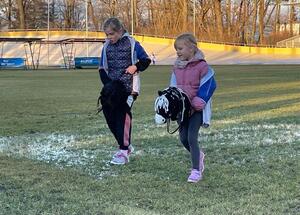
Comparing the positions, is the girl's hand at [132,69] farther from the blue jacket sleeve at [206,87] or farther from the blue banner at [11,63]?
the blue banner at [11,63]

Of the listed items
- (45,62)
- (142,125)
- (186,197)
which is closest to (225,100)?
(142,125)

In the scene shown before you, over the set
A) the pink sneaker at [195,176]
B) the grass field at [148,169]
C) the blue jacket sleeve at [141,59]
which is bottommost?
the grass field at [148,169]

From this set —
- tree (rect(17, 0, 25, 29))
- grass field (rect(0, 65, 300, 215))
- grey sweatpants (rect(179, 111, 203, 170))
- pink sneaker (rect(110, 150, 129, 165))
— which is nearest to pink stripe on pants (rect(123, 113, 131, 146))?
pink sneaker (rect(110, 150, 129, 165))

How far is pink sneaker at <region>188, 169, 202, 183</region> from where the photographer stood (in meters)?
5.82

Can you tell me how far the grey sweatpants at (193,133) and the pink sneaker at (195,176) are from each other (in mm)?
68

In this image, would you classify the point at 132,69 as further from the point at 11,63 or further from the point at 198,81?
the point at 11,63

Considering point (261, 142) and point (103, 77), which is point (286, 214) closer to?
point (103, 77)

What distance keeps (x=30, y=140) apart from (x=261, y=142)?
3.67m

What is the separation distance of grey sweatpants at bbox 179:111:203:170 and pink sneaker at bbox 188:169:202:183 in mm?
68

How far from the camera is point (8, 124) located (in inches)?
440

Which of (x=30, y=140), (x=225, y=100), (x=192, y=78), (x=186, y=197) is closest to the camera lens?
(x=186, y=197)

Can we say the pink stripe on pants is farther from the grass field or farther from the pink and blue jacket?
the pink and blue jacket

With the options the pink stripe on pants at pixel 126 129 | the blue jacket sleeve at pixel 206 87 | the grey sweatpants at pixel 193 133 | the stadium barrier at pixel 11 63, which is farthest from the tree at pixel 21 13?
the blue jacket sleeve at pixel 206 87

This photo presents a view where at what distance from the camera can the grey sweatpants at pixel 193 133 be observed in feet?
19.3
